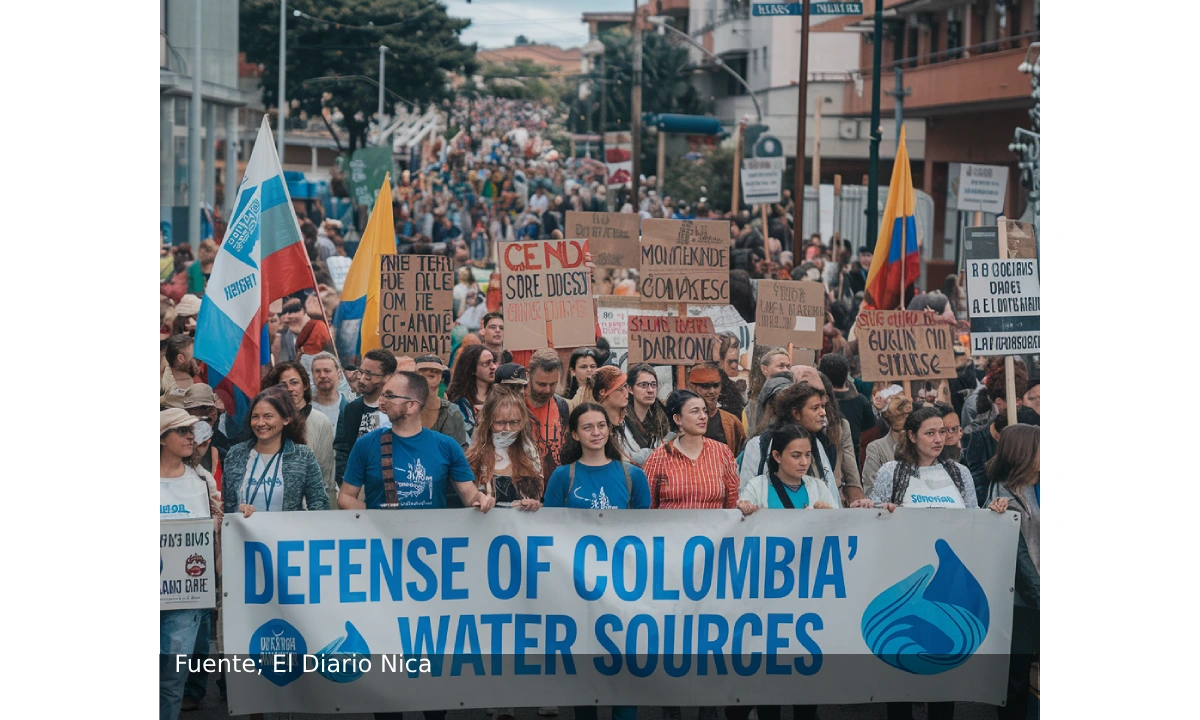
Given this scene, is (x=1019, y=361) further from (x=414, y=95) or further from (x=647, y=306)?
(x=414, y=95)

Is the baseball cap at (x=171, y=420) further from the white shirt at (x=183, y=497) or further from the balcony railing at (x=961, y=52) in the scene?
the balcony railing at (x=961, y=52)

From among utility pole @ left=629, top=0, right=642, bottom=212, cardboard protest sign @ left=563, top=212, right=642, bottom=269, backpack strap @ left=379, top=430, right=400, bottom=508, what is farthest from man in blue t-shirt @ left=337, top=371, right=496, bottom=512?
utility pole @ left=629, top=0, right=642, bottom=212

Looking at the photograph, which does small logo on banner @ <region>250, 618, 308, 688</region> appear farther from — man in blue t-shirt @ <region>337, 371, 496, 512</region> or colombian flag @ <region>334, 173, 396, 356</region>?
colombian flag @ <region>334, 173, 396, 356</region>

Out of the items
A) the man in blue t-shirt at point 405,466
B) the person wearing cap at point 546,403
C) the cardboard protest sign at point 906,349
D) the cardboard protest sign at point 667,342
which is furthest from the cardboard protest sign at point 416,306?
the man in blue t-shirt at point 405,466

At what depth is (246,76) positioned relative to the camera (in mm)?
50531

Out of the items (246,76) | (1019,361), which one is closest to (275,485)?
(1019,361)

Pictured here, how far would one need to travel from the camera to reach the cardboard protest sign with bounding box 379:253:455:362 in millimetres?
9734

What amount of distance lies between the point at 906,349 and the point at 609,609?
11.0ft

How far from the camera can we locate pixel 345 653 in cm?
591

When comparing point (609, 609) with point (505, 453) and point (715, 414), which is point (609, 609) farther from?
point (715, 414)

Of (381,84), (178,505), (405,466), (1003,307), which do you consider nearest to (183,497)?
(178,505)

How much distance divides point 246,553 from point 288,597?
9.7 inches

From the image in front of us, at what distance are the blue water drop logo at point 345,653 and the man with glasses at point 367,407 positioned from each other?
1959 mm

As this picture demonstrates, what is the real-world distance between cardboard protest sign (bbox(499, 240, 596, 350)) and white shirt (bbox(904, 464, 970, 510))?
349cm
